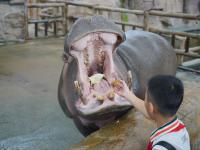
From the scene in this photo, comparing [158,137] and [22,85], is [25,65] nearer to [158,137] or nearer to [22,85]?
[22,85]

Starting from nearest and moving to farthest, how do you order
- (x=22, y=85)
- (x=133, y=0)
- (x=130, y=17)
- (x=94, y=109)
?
(x=94, y=109), (x=22, y=85), (x=130, y=17), (x=133, y=0)

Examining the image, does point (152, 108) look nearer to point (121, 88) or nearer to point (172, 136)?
point (172, 136)

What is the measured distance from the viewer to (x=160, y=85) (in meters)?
2.02

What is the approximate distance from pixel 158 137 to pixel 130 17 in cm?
1105

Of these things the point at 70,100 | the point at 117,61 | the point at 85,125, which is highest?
the point at 117,61

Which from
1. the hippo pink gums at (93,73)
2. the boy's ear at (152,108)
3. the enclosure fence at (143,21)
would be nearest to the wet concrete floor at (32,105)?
the hippo pink gums at (93,73)

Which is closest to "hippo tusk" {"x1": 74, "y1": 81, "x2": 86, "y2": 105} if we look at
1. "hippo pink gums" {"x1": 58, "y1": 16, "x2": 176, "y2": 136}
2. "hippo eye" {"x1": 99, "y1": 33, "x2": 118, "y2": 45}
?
"hippo pink gums" {"x1": 58, "y1": 16, "x2": 176, "y2": 136}

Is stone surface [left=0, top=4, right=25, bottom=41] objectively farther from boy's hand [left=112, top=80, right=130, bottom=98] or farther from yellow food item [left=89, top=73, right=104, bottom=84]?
boy's hand [left=112, top=80, right=130, bottom=98]

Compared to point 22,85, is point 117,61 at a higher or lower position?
higher

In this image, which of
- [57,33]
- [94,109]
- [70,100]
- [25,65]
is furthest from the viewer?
[57,33]

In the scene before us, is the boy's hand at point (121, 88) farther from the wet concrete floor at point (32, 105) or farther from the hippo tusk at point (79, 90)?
the wet concrete floor at point (32, 105)

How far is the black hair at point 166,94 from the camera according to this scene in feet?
6.57

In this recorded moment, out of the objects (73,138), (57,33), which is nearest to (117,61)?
(73,138)

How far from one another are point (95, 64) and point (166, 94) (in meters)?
0.88
